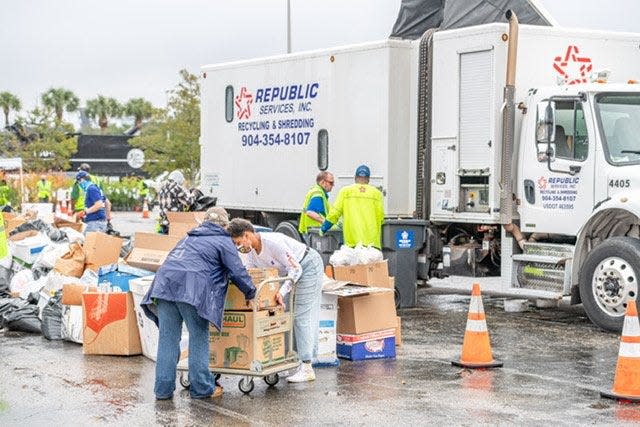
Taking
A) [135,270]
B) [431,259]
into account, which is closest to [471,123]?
[431,259]

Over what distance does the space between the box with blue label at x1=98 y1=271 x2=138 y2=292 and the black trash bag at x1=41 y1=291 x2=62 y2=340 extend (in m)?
0.61

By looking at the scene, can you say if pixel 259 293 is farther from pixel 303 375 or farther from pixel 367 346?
pixel 367 346

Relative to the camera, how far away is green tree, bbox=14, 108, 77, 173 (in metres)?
63.3

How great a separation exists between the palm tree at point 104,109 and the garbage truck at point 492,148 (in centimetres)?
10128

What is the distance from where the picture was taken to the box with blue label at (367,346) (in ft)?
35.8

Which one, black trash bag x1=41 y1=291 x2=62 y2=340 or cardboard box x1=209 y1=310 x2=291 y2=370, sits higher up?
cardboard box x1=209 y1=310 x2=291 y2=370

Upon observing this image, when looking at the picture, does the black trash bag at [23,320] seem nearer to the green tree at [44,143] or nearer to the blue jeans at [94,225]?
the blue jeans at [94,225]

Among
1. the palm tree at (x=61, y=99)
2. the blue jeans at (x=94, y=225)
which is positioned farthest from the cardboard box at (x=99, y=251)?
the palm tree at (x=61, y=99)

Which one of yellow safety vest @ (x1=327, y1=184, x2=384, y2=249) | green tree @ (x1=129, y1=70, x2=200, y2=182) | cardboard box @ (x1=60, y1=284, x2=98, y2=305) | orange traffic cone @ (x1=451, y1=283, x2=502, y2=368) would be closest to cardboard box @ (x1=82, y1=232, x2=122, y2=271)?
cardboard box @ (x1=60, y1=284, x2=98, y2=305)

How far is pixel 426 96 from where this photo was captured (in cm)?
1491

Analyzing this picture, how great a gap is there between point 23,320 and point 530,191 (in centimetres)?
579

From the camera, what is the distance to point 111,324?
1123cm

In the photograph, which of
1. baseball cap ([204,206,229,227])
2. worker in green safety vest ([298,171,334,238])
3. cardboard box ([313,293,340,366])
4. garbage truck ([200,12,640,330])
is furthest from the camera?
worker in green safety vest ([298,171,334,238])

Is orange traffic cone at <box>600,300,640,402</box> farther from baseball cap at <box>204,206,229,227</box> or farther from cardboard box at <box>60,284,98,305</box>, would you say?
cardboard box at <box>60,284,98,305</box>
